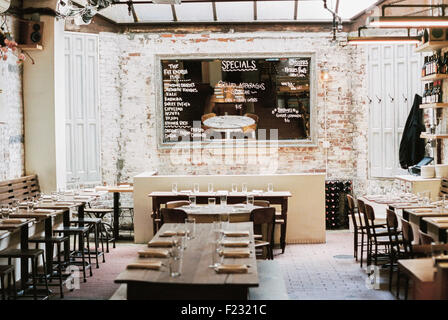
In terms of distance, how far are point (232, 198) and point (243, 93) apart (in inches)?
110

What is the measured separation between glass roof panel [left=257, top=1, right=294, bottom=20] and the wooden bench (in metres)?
5.07

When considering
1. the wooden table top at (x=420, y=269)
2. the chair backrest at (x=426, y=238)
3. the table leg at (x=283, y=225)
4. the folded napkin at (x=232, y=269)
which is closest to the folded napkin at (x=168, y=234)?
the folded napkin at (x=232, y=269)

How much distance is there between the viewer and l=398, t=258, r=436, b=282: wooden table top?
152 inches

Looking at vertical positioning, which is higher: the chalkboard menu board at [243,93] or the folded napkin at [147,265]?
the chalkboard menu board at [243,93]

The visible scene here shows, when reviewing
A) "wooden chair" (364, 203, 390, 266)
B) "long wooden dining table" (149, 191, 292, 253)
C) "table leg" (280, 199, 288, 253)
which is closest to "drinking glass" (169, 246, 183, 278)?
"wooden chair" (364, 203, 390, 266)

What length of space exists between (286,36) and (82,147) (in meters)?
4.43

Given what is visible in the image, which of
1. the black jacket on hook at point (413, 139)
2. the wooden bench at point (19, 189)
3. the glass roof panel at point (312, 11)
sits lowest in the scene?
the wooden bench at point (19, 189)

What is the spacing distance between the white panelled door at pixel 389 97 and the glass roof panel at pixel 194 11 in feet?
10.2

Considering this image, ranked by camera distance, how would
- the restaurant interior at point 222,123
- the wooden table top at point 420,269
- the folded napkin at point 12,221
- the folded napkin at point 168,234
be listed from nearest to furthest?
1. the wooden table top at point 420,269
2. the folded napkin at point 168,234
3. the folded napkin at point 12,221
4. the restaurant interior at point 222,123

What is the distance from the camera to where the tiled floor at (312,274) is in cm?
606

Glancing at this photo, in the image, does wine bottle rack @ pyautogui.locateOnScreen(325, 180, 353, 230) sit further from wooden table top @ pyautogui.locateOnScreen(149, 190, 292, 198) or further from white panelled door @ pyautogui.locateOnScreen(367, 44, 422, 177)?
wooden table top @ pyautogui.locateOnScreen(149, 190, 292, 198)

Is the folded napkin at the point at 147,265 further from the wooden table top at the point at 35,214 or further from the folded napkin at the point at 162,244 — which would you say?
the wooden table top at the point at 35,214

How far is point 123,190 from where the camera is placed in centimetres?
912
